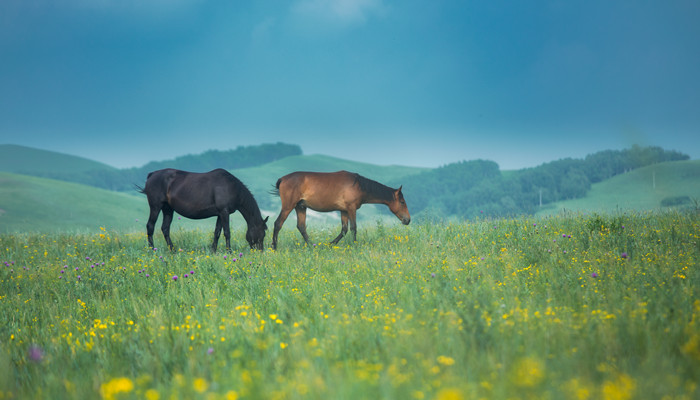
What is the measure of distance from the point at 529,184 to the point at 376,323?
288 feet

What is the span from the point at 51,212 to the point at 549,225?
5332 centimetres

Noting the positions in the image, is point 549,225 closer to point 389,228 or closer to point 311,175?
point 389,228

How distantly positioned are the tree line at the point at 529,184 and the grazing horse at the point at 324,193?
163 feet

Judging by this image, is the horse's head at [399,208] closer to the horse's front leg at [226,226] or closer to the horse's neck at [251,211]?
the horse's neck at [251,211]

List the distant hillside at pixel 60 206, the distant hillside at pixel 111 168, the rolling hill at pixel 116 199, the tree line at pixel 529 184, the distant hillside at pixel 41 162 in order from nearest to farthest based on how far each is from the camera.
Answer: the rolling hill at pixel 116 199 → the distant hillside at pixel 60 206 → the tree line at pixel 529 184 → the distant hillside at pixel 111 168 → the distant hillside at pixel 41 162

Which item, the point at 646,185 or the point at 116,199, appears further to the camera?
the point at 646,185

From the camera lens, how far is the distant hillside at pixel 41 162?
134125 mm

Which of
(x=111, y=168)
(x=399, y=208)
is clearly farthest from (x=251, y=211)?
(x=111, y=168)

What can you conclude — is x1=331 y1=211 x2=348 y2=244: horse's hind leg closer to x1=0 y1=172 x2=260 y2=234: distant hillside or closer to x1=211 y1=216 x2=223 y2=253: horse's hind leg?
x1=211 y1=216 x2=223 y2=253: horse's hind leg

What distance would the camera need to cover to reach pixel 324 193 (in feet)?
41.8

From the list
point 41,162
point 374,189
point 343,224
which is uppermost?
point 41,162

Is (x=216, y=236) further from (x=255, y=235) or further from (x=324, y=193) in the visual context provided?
(x=324, y=193)

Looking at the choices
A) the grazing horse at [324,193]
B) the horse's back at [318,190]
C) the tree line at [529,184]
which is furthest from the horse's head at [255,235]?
the tree line at [529,184]

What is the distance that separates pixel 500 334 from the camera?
14.0ft
